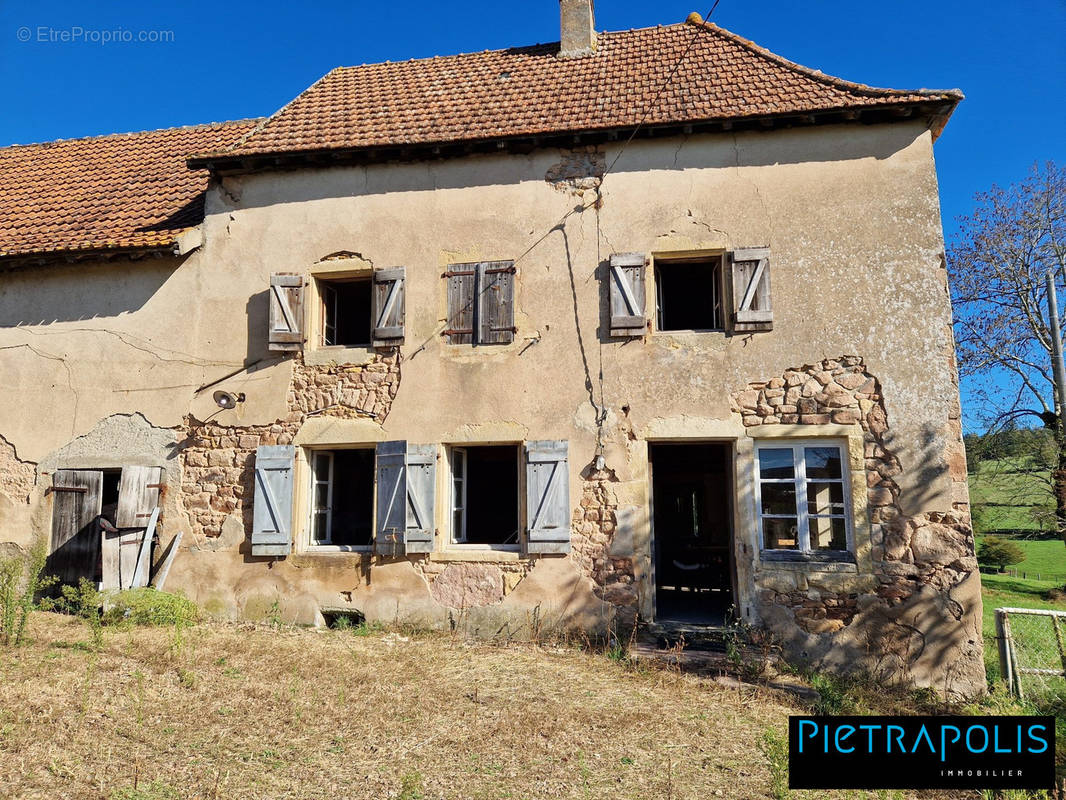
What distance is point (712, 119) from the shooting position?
24.8 feet

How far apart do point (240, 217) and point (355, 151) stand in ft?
6.03

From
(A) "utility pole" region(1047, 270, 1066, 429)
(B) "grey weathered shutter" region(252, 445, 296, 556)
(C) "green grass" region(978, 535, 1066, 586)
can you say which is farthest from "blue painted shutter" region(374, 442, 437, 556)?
(C) "green grass" region(978, 535, 1066, 586)

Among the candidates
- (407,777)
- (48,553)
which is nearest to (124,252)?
(48,553)

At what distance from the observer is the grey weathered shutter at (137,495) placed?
26.1 ft

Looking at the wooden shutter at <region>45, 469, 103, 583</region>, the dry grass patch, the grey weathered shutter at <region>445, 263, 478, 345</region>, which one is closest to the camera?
the dry grass patch

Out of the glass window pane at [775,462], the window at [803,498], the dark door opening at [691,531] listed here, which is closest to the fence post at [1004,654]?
the window at [803,498]

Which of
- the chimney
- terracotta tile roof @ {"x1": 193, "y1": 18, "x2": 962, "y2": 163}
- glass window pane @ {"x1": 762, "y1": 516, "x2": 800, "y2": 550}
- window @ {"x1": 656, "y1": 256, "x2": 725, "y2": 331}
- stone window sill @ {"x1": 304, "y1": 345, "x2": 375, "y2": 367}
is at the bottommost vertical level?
glass window pane @ {"x1": 762, "y1": 516, "x2": 800, "y2": 550}

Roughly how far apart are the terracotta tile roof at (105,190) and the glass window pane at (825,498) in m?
8.42

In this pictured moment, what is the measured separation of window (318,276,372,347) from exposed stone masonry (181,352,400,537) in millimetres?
513

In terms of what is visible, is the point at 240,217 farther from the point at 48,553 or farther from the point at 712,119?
the point at 712,119

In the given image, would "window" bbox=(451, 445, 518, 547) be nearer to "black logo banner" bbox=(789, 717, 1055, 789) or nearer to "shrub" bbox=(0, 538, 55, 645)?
"shrub" bbox=(0, 538, 55, 645)

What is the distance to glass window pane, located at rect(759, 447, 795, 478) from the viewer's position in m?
7.23

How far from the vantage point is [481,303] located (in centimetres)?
795

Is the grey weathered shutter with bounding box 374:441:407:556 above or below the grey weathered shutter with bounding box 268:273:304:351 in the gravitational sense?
below
